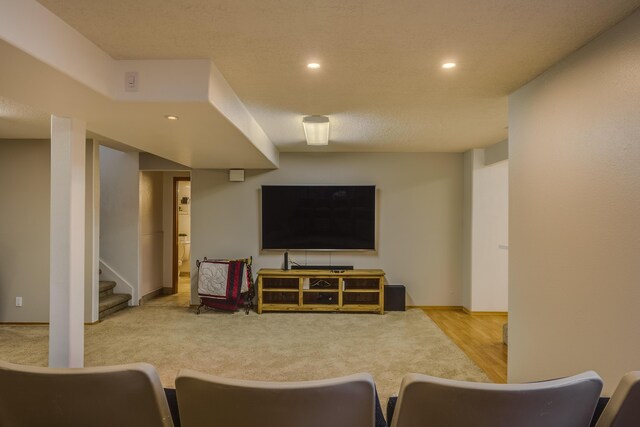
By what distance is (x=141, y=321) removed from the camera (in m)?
4.72

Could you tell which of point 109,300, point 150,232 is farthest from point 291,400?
point 150,232

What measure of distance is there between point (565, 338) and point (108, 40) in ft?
10.1

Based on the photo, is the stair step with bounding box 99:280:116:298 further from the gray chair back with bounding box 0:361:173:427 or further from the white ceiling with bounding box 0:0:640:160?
the gray chair back with bounding box 0:361:173:427

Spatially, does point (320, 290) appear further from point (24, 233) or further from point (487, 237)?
point (24, 233)

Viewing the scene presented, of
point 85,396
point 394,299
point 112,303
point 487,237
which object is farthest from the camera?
point 394,299

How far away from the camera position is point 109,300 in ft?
16.8

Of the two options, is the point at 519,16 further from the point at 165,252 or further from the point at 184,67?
the point at 165,252

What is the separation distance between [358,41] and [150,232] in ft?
17.5

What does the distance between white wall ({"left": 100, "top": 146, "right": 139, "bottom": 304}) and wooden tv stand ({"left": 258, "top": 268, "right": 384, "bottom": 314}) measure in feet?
6.77

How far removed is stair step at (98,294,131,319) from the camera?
16.0 feet

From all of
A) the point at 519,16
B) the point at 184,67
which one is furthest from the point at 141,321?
the point at 519,16

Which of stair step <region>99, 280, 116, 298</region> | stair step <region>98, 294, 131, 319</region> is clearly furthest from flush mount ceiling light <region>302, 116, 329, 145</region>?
stair step <region>99, 280, 116, 298</region>

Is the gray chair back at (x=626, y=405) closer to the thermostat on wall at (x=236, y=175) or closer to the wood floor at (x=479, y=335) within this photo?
the wood floor at (x=479, y=335)

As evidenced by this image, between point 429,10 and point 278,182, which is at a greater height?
point 429,10
